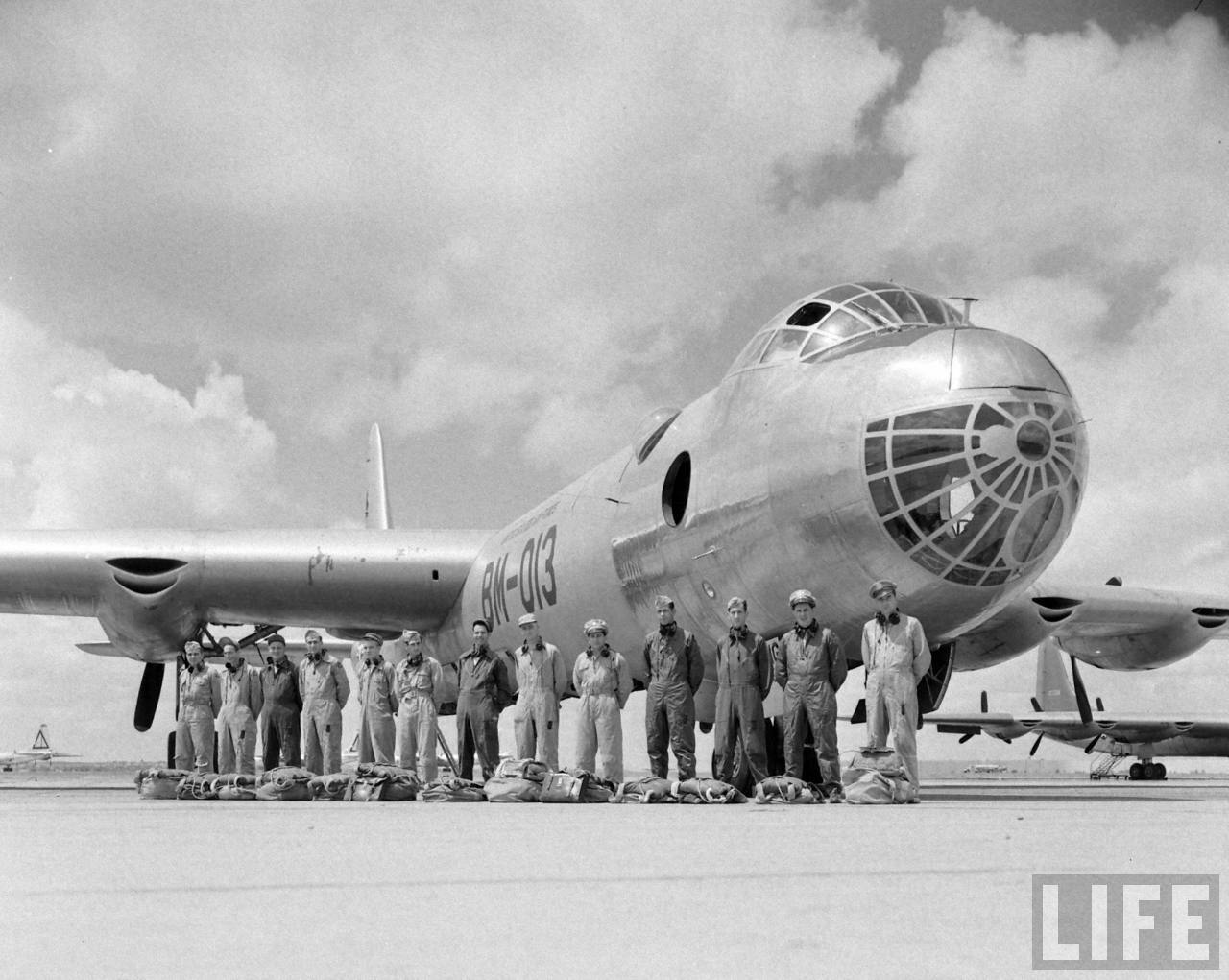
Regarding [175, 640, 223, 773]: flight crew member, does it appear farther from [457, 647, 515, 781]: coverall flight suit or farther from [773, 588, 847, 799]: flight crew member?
[773, 588, 847, 799]: flight crew member

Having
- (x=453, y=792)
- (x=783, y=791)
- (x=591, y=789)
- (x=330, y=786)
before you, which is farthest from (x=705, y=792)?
(x=330, y=786)

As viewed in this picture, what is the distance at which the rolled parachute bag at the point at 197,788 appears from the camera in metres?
11.0

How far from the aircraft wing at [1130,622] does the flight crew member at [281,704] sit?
8996 mm

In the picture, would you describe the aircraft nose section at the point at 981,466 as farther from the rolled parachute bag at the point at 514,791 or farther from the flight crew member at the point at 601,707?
the rolled parachute bag at the point at 514,791

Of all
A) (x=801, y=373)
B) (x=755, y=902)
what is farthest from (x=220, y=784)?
(x=755, y=902)

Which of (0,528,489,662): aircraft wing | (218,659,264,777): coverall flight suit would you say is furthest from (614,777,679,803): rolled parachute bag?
(0,528,489,662): aircraft wing

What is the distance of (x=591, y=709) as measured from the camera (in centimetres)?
1073

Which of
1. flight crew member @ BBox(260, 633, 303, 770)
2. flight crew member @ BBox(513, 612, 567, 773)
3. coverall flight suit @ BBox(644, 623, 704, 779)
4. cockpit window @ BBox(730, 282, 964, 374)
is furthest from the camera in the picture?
flight crew member @ BBox(260, 633, 303, 770)

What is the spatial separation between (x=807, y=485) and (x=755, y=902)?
633 centimetres

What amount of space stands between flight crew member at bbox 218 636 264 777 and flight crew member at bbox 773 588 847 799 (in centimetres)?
715

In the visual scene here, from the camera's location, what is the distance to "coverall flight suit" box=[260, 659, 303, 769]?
14.3 m

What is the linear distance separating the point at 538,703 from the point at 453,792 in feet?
7.59

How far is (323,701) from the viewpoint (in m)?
13.9

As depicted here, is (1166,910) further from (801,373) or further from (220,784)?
(220,784)
